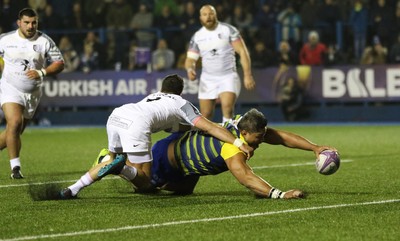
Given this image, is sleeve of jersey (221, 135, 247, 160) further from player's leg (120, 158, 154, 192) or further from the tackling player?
player's leg (120, 158, 154, 192)

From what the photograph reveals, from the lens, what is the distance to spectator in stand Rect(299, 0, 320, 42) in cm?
2625

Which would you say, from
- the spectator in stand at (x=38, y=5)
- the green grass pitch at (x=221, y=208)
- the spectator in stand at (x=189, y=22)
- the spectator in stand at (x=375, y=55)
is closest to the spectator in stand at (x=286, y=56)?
the spectator in stand at (x=375, y=55)

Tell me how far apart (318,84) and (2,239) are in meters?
18.8

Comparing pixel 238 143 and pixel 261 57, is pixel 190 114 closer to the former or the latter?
pixel 238 143

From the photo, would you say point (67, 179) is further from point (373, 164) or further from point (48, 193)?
point (373, 164)

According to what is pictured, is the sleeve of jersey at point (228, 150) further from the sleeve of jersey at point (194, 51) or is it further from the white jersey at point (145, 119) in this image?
the sleeve of jersey at point (194, 51)

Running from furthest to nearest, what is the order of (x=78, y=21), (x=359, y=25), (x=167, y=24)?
(x=78, y=21), (x=167, y=24), (x=359, y=25)

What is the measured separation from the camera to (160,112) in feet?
34.4

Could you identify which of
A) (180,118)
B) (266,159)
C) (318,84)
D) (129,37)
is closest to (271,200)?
(180,118)

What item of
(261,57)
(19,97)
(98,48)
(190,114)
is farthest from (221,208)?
(98,48)

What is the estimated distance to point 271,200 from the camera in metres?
9.79

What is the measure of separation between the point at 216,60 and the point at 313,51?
10015mm

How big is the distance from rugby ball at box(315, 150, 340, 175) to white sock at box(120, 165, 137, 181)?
183cm

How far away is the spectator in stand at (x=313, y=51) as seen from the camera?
25609mm
